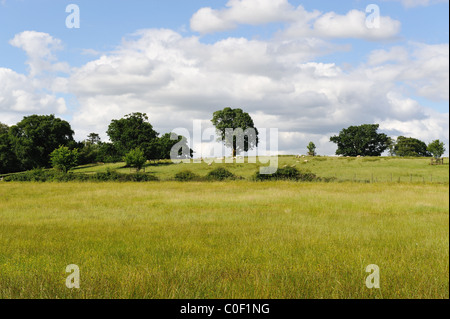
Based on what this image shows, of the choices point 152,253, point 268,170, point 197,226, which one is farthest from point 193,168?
point 152,253

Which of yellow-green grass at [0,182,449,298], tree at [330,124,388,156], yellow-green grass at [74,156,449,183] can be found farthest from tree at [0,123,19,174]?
tree at [330,124,388,156]

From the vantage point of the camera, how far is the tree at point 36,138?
6711cm

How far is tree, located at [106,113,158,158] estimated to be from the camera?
82.5m

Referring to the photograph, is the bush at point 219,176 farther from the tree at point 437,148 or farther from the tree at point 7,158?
the tree at point 437,148

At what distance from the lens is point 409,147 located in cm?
12112

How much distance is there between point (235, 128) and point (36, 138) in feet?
152

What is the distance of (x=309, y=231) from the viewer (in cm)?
1330

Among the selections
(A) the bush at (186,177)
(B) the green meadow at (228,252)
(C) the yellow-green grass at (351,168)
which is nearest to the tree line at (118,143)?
(C) the yellow-green grass at (351,168)

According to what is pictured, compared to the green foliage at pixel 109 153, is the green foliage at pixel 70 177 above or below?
below

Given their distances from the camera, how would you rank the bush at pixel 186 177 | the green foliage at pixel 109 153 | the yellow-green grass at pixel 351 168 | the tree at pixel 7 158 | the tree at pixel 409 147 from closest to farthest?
1. the bush at pixel 186 177
2. the yellow-green grass at pixel 351 168
3. the tree at pixel 7 158
4. the green foliage at pixel 109 153
5. the tree at pixel 409 147

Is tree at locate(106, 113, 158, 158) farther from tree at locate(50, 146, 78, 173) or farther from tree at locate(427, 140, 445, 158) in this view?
tree at locate(427, 140, 445, 158)

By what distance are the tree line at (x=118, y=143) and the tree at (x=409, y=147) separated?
0.39 meters

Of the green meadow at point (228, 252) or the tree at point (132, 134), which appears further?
the tree at point (132, 134)
